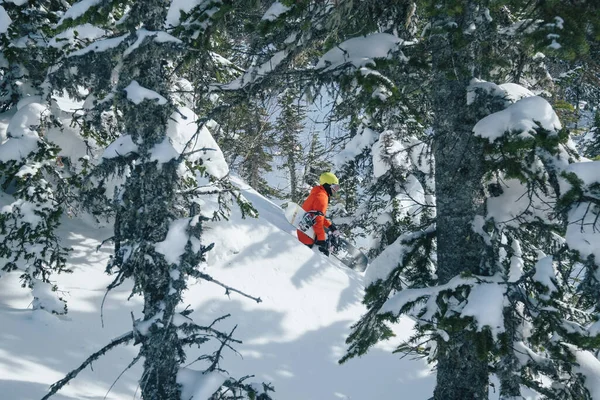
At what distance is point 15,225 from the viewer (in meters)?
7.05

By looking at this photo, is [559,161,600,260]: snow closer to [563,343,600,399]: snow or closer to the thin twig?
[563,343,600,399]: snow

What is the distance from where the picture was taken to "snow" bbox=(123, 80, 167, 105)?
4492mm

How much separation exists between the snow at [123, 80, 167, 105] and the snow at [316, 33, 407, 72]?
1.66 metres

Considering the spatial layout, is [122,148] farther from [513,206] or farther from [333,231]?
[333,231]

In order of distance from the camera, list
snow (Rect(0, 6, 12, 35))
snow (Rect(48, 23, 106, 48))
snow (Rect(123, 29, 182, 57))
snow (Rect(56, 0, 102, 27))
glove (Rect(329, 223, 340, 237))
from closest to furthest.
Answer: snow (Rect(123, 29, 182, 57)) < snow (Rect(56, 0, 102, 27)) < snow (Rect(48, 23, 106, 48)) < snow (Rect(0, 6, 12, 35)) < glove (Rect(329, 223, 340, 237))

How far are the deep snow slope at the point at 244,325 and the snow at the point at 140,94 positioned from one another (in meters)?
2.79

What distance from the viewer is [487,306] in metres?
4.04

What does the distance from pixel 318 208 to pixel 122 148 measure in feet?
25.2

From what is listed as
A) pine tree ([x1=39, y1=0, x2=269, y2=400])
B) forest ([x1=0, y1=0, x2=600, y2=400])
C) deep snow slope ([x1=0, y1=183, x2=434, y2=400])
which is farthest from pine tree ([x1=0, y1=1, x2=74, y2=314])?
pine tree ([x1=39, y1=0, x2=269, y2=400])

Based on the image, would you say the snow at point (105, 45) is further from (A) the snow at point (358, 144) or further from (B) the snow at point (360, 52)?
(A) the snow at point (358, 144)

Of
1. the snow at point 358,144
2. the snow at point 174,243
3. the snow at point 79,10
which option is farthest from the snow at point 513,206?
the snow at point 358,144

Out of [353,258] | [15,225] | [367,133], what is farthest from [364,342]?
[353,258]

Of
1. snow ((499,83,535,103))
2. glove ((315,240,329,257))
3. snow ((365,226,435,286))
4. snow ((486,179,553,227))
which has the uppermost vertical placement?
glove ((315,240,329,257))

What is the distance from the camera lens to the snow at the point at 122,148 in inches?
191
